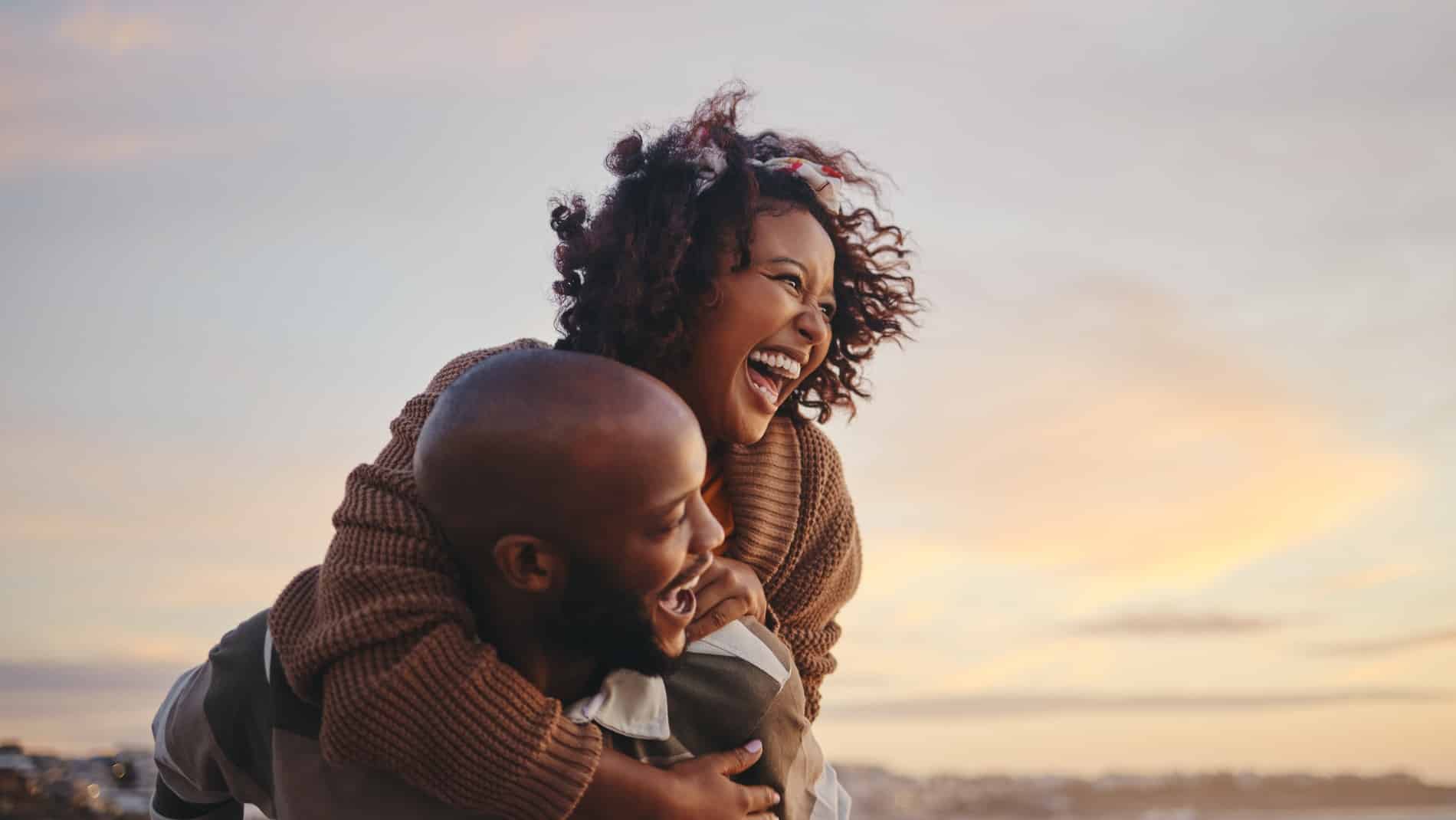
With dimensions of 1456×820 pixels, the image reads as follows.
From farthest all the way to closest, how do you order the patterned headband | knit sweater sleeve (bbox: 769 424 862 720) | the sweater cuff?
the patterned headband → knit sweater sleeve (bbox: 769 424 862 720) → the sweater cuff

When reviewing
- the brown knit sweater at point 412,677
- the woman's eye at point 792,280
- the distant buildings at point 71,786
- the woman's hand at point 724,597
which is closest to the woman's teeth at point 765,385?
the woman's eye at point 792,280

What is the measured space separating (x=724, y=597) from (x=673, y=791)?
0.52 metres

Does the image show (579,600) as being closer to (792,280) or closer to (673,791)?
(673,791)

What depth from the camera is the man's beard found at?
2.48m

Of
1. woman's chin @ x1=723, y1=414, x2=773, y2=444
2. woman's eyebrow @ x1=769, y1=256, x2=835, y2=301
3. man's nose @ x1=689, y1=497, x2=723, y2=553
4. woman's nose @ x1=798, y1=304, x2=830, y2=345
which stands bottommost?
man's nose @ x1=689, y1=497, x2=723, y2=553

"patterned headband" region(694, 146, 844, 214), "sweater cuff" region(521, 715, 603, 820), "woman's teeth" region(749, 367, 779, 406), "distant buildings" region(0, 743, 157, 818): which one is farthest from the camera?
"distant buildings" region(0, 743, 157, 818)

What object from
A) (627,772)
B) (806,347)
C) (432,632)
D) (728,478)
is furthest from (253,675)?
(806,347)

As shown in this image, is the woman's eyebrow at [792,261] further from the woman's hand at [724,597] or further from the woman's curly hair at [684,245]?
the woman's hand at [724,597]

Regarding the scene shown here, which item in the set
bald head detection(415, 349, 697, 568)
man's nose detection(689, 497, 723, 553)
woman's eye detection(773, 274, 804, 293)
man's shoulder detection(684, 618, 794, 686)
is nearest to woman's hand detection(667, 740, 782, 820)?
man's shoulder detection(684, 618, 794, 686)

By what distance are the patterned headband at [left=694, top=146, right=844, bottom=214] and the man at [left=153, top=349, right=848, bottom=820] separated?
56.0 inches

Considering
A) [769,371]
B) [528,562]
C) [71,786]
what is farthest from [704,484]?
[71,786]

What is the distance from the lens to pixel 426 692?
2.45 m

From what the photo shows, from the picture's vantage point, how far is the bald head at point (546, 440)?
7.74 feet

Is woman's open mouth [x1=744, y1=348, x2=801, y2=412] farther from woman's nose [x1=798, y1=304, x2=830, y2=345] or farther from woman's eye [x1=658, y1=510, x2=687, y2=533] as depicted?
woman's eye [x1=658, y1=510, x2=687, y2=533]
